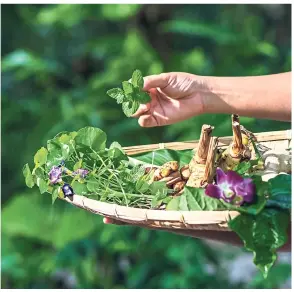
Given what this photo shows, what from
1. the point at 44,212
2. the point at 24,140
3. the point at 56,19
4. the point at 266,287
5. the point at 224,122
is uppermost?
the point at 56,19

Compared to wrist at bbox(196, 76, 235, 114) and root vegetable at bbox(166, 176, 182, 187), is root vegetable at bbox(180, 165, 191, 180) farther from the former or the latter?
wrist at bbox(196, 76, 235, 114)

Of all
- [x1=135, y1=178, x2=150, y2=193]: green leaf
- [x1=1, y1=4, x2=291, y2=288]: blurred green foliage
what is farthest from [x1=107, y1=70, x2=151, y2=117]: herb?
[x1=1, y1=4, x2=291, y2=288]: blurred green foliage

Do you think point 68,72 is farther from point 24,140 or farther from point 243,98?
point 243,98

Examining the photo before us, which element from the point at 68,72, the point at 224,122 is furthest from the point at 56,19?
the point at 224,122

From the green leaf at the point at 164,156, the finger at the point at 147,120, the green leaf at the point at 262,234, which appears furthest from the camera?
the finger at the point at 147,120

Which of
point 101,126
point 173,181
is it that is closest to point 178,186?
point 173,181

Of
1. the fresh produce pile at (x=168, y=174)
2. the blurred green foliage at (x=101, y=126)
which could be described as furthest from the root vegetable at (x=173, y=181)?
the blurred green foliage at (x=101, y=126)

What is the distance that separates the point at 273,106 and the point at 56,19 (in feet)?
4.54

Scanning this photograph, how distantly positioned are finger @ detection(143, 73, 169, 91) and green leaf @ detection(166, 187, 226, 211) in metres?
0.29

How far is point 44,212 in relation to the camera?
249 cm

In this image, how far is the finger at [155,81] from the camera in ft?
4.12

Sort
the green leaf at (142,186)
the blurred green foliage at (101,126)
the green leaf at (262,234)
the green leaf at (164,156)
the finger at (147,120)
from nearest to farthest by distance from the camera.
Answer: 1. the green leaf at (262,234)
2. the green leaf at (142,186)
3. the green leaf at (164,156)
4. the finger at (147,120)
5. the blurred green foliage at (101,126)

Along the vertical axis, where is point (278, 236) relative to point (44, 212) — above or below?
above

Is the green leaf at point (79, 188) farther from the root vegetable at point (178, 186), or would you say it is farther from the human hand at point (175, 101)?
the human hand at point (175, 101)
